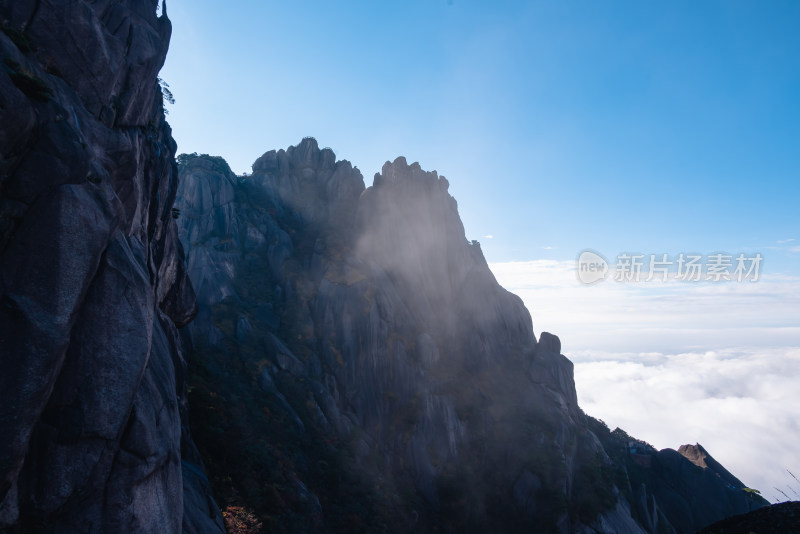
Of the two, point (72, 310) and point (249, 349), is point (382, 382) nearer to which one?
point (249, 349)

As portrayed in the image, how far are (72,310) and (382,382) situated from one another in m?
45.8

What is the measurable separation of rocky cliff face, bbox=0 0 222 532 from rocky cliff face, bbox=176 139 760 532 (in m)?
15.8

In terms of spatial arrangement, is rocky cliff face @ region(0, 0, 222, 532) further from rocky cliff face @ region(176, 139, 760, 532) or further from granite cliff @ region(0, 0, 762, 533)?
rocky cliff face @ region(176, 139, 760, 532)

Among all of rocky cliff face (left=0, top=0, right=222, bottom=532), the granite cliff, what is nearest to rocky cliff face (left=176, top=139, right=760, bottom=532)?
the granite cliff

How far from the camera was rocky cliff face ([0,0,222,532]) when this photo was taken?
423 inches

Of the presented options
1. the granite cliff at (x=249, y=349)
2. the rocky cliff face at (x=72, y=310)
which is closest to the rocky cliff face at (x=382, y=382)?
the granite cliff at (x=249, y=349)

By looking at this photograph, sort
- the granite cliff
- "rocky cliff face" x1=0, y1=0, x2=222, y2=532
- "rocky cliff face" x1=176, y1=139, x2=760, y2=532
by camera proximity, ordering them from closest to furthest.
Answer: "rocky cliff face" x1=0, y1=0, x2=222, y2=532
the granite cliff
"rocky cliff face" x1=176, y1=139, x2=760, y2=532

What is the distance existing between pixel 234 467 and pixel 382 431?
24190mm

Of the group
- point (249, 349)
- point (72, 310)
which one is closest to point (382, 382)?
point (249, 349)

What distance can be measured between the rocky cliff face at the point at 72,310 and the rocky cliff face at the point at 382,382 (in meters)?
15.8

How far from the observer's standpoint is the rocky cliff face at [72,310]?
10.7 meters

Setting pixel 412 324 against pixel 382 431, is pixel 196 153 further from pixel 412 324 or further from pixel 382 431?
pixel 382 431

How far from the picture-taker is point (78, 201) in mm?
12453

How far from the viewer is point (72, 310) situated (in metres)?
11.9
